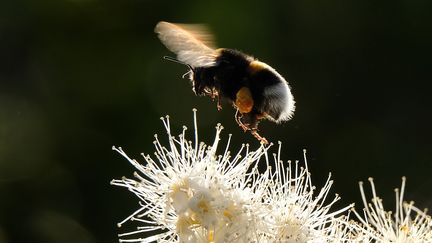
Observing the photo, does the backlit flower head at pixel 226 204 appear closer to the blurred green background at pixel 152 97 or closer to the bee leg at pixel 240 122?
the bee leg at pixel 240 122

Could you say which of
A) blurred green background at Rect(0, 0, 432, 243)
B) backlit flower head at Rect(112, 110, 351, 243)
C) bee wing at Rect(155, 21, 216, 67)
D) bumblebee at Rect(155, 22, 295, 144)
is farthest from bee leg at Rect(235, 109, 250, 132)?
blurred green background at Rect(0, 0, 432, 243)

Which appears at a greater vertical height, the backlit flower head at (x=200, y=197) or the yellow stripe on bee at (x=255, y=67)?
the yellow stripe on bee at (x=255, y=67)

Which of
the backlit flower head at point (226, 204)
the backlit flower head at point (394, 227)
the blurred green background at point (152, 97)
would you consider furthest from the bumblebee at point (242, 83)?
the blurred green background at point (152, 97)

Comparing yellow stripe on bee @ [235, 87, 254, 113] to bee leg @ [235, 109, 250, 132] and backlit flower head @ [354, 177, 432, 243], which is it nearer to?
bee leg @ [235, 109, 250, 132]

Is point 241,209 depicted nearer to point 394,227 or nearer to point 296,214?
point 296,214

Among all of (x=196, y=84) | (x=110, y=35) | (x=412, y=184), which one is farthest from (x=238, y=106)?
(x=110, y=35)

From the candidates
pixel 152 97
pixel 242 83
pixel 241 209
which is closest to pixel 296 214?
pixel 241 209
